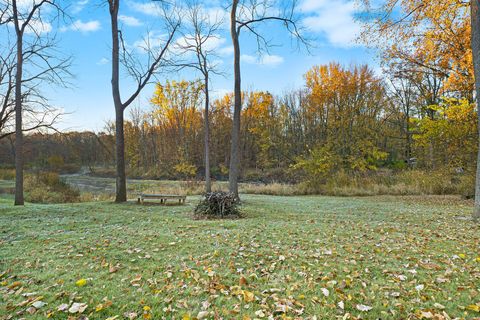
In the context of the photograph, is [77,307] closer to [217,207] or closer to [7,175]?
[217,207]

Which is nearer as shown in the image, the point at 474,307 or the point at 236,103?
the point at 474,307

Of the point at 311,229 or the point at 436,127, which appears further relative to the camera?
the point at 436,127

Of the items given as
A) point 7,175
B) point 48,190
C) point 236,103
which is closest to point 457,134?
point 236,103

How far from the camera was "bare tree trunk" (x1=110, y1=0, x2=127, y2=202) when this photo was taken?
1001 centimetres

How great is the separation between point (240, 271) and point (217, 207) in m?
4.15

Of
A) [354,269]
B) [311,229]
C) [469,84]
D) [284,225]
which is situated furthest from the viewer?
[469,84]

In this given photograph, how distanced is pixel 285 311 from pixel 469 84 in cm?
1273

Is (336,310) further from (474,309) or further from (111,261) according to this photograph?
(111,261)

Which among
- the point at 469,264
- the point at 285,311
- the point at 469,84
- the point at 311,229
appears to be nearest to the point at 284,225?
the point at 311,229

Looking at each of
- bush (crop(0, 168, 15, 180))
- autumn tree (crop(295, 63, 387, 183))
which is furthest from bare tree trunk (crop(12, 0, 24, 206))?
bush (crop(0, 168, 15, 180))

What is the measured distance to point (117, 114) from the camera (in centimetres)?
1016

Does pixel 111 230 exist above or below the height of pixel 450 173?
below

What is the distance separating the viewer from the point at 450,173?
11305mm

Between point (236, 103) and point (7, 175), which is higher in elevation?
point (236, 103)
